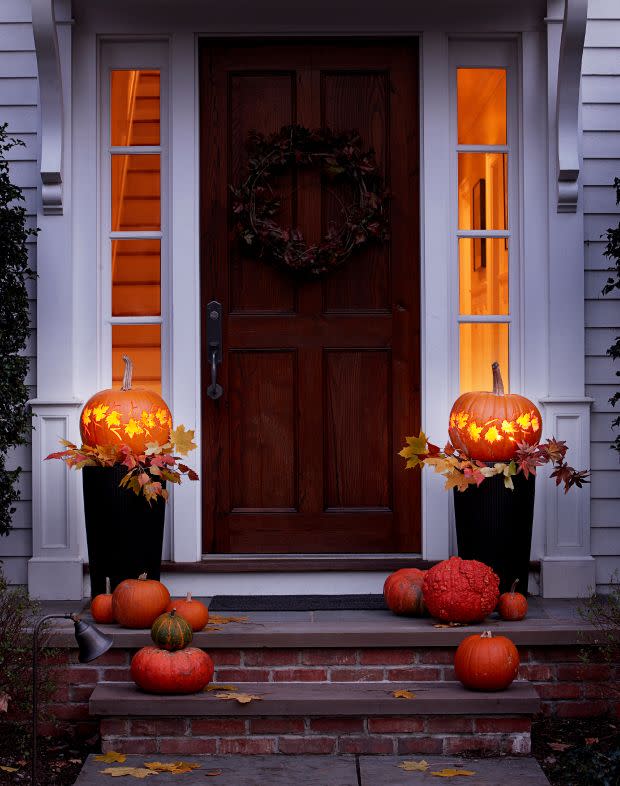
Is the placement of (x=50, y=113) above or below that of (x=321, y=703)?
above

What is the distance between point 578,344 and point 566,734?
1.77 metres

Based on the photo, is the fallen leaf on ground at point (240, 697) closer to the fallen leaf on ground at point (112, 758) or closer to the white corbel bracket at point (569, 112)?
the fallen leaf on ground at point (112, 758)

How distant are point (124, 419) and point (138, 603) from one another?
0.79m

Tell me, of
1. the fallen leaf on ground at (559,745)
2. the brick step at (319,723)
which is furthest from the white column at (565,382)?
the brick step at (319,723)

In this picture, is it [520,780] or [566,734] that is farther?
[566,734]

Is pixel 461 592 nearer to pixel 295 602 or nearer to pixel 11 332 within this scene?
pixel 295 602

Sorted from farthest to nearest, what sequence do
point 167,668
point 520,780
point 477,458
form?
point 477,458, point 167,668, point 520,780

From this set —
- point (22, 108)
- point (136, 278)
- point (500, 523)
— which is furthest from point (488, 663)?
point (22, 108)

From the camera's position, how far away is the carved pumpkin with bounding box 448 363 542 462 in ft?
15.0

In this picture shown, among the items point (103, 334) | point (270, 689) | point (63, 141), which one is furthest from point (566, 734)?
point (63, 141)

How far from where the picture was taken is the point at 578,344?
5.03 meters

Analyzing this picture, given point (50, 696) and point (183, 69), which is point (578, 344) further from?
point (50, 696)

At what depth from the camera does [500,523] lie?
4539 mm

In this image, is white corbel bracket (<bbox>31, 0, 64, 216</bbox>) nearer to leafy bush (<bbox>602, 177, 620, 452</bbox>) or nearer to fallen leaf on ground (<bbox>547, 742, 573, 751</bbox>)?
leafy bush (<bbox>602, 177, 620, 452</bbox>)
